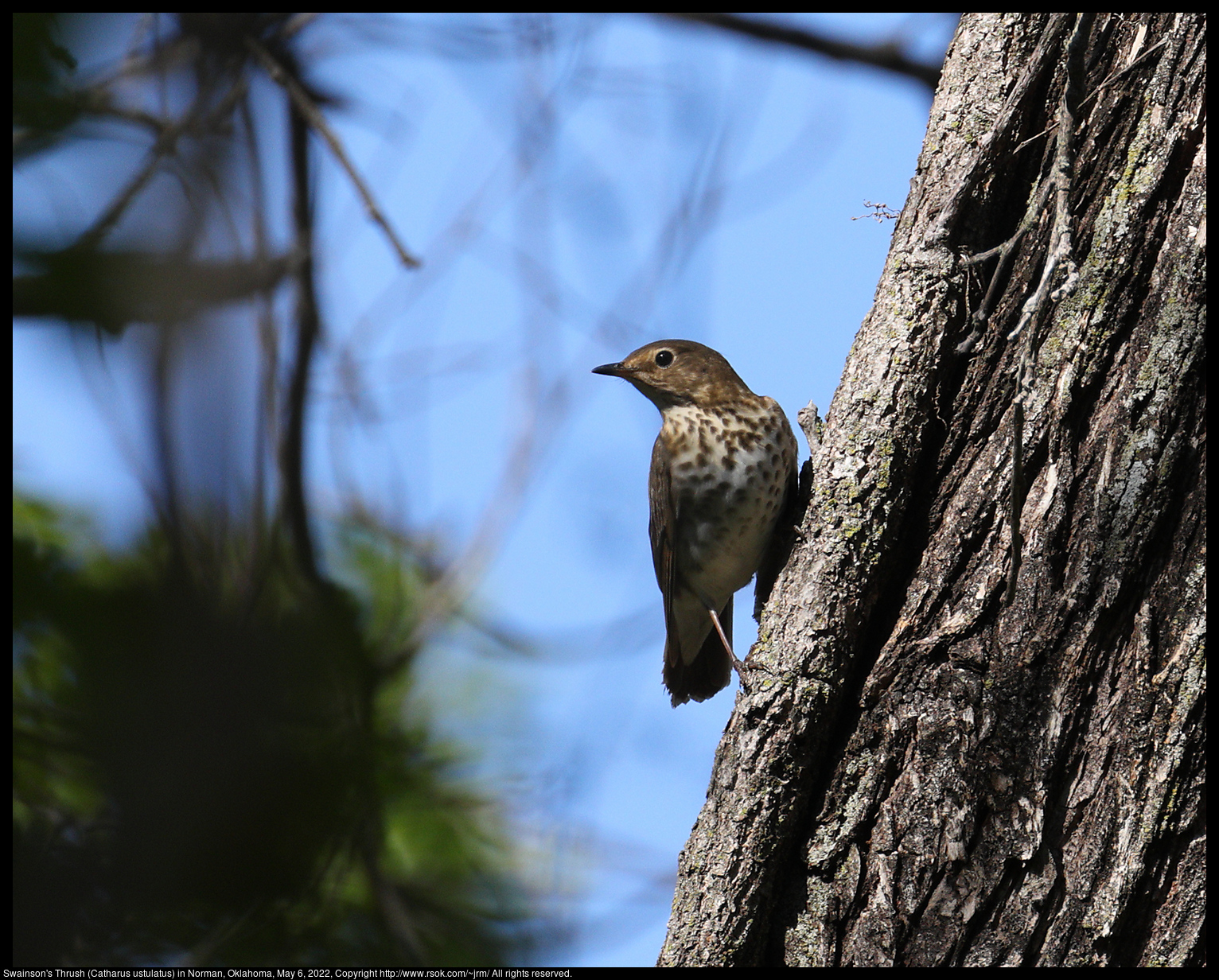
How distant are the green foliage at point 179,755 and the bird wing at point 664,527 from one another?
2828mm

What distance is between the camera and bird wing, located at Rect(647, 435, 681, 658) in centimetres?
435

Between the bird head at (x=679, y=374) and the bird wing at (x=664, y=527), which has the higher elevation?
the bird head at (x=679, y=374)

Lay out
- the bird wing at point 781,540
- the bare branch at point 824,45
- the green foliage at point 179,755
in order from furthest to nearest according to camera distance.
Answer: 1. the bare branch at point 824,45
2. the bird wing at point 781,540
3. the green foliage at point 179,755

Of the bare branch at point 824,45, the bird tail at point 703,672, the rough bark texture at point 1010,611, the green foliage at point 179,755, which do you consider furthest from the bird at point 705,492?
the green foliage at point 179,755

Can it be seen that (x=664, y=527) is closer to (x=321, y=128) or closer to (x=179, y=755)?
(x=321, y=128)

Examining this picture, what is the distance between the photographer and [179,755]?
50.0 inches

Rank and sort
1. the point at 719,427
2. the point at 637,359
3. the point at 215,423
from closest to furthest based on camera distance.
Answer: the point at 215,423 → the point at 719,427 → the point at 637,359

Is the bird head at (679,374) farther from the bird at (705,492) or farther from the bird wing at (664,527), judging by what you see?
the bird wing at (664,527)

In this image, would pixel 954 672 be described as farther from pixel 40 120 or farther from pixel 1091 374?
pixel 40 120

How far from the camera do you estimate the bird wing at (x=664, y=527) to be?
4.35 meters

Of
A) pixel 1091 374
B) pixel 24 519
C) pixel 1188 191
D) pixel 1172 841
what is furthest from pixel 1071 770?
pixel 24 519

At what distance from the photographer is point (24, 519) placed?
4.67 ft

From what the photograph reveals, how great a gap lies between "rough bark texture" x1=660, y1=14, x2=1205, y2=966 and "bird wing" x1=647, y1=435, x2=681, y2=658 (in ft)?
4.91

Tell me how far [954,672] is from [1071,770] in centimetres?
34
